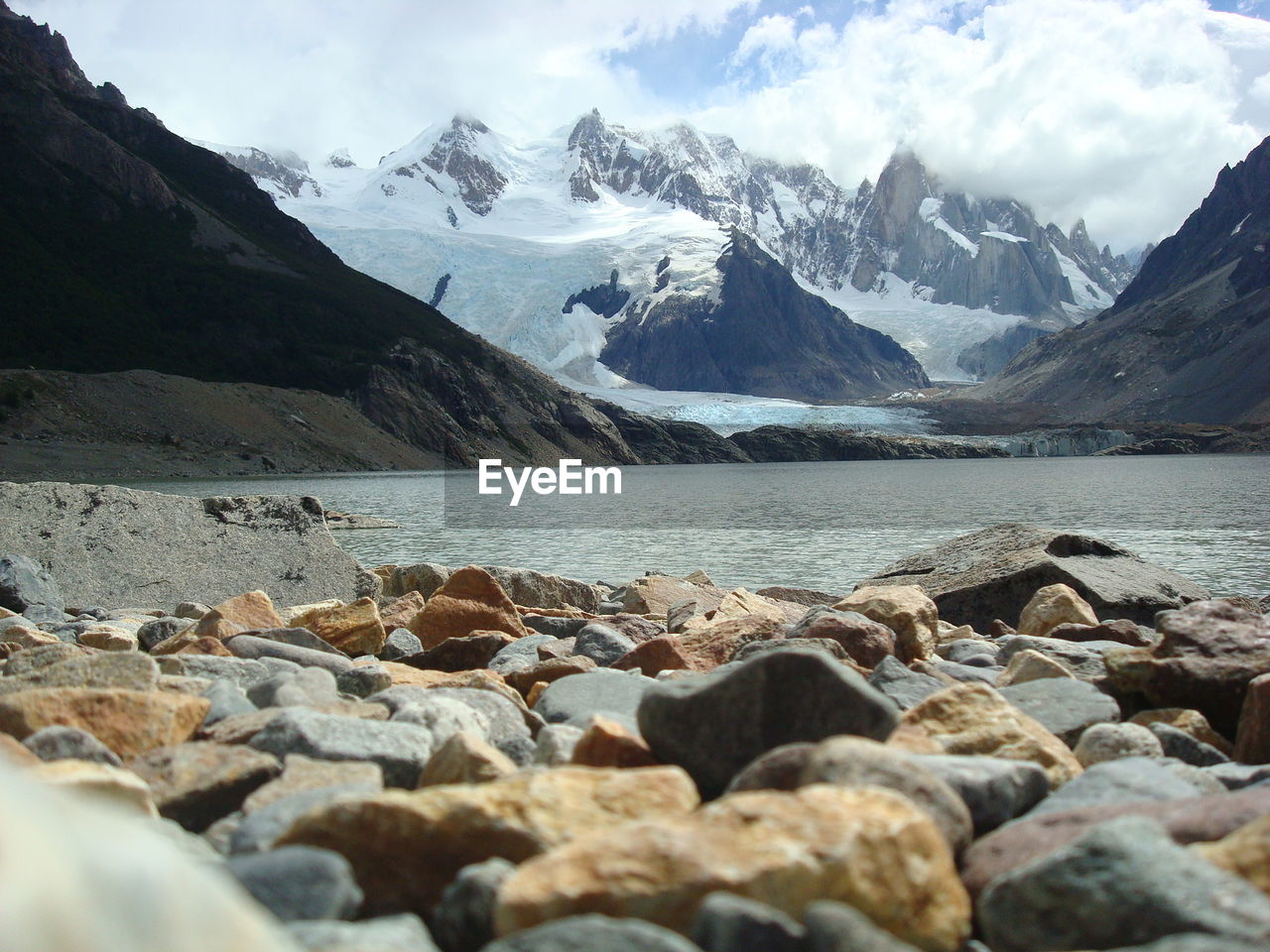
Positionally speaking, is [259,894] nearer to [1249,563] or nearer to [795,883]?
[795,883]

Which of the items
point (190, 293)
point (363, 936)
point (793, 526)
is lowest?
point (793, 526)

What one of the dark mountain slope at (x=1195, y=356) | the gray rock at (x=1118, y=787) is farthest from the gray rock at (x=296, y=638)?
the dark mountain slope at (x=1195, y=356)

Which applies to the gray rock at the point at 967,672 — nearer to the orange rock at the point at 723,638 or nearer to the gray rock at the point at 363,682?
the orange rock at the point at 723,638

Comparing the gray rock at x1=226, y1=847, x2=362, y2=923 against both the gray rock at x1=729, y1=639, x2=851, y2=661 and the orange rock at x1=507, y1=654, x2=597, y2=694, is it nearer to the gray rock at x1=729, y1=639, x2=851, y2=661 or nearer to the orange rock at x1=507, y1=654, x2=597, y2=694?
the gray rock at x1=729, y1=639, x2=851, y2=661

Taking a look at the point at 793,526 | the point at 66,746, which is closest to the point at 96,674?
the point at 66,746

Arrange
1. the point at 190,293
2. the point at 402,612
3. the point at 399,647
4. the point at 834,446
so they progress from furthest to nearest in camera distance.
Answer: the point at 834,446 < the point at 190,293 < the point at 402,612 < the point at 399,647

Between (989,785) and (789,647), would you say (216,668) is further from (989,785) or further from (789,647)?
(989,785)
